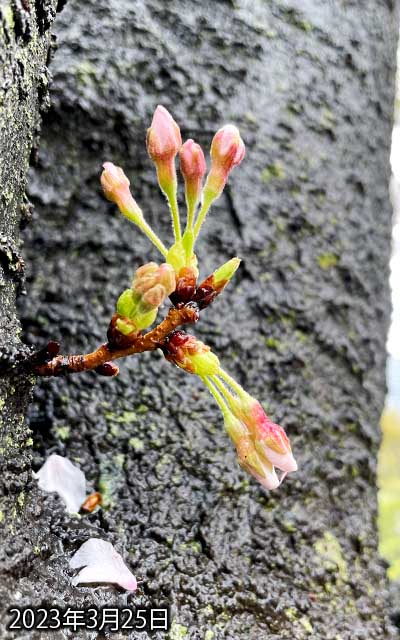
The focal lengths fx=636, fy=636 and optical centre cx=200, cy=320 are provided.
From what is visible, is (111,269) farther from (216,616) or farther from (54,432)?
(216,616)

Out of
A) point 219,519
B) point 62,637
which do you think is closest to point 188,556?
point 219,519

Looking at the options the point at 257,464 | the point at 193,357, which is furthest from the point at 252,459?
the point at 193,357

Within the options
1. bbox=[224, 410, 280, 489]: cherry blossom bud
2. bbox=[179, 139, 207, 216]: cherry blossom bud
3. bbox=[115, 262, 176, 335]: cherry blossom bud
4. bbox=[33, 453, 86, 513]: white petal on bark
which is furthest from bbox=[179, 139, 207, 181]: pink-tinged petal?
bbox=[33, 453, 86, 513]: white petal on bark

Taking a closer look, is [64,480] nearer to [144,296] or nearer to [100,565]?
[100,565]

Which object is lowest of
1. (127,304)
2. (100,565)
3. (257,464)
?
(100,565)

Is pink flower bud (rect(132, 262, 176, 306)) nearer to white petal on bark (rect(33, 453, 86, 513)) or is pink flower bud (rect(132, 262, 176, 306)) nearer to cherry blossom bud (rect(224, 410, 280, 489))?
cherry blossom bud (rect(224, 410, 280, 489))
